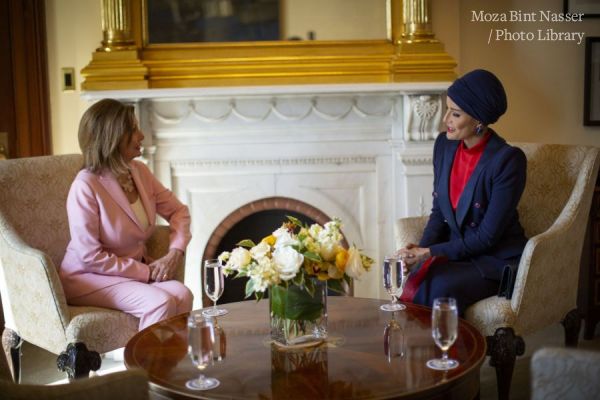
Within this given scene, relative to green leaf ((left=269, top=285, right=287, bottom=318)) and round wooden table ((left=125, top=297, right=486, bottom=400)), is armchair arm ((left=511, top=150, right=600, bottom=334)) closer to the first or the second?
round wooden table ((left=125, top=297, right=486, bottom=400))

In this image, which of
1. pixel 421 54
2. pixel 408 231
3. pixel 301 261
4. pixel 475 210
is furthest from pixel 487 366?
pixel 301 261

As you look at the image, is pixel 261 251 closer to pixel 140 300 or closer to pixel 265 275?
pixel 265 275

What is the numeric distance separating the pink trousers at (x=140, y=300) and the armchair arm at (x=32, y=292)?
0.51ft

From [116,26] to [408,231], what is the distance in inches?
63.7

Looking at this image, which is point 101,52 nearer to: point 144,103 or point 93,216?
point 144,103

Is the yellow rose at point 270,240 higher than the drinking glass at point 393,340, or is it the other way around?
the yellow rose at point 270,240

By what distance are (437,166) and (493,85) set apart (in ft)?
1.36

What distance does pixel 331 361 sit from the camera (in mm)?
2062

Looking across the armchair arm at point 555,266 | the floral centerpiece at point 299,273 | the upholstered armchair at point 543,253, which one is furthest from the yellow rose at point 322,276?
the armchair arm at point 555,266

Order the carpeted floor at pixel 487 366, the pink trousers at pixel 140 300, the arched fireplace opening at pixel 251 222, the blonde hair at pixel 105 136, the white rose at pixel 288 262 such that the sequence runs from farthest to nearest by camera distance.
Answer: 1. the arched fireplace opening at pixel 251 222
2. the carpeted floor at pixel 487 366
3. the blonde hair at pixel 105 136
4. the pink trousers at pixel 140 300
5. the white rose at pixel 288 262

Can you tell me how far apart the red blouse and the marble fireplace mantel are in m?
0.64

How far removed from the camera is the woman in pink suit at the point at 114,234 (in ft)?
9.26

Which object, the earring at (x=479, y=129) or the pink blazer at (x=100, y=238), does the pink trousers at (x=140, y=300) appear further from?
the earring at (x=479, y=129)

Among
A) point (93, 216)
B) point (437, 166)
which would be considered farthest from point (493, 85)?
point (93, 216)
